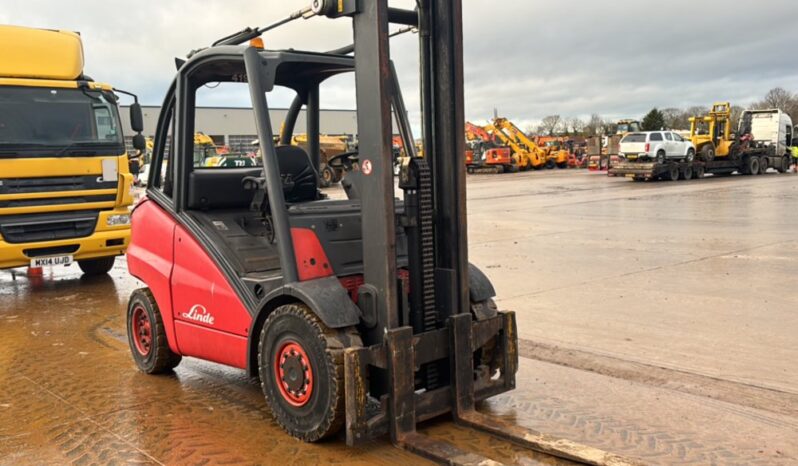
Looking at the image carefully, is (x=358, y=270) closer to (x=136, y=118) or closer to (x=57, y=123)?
(x=136, y=118)

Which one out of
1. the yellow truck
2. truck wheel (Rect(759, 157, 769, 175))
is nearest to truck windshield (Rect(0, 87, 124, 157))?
the yellow truck

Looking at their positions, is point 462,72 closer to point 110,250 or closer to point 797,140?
point 110,250

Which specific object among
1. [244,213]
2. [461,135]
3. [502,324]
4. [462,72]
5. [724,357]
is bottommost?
[724,357]

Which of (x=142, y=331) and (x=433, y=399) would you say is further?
(x=142, y=331)

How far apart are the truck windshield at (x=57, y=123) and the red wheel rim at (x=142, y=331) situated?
4508mm

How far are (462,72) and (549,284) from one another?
5390 millimetres

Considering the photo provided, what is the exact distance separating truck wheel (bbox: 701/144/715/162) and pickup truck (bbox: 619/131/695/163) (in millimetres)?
1357

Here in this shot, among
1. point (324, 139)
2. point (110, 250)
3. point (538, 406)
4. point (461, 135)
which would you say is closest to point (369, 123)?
point (461, 135)

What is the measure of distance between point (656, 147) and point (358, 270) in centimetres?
3085

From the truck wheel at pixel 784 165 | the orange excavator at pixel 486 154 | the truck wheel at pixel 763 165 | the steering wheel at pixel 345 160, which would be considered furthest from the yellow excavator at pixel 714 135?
the steering wheel at pixel 345 160

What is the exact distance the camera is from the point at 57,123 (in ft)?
31.1

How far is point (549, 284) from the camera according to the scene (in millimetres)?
9070

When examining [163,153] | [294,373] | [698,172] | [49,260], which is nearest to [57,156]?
[49,260]

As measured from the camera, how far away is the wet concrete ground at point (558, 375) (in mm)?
4016
